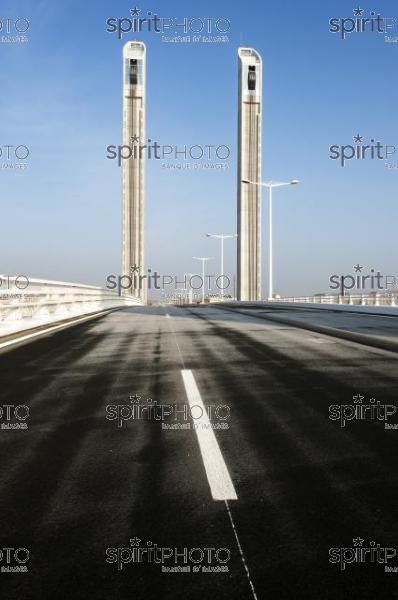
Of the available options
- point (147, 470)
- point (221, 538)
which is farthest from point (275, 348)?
point (221, 538)

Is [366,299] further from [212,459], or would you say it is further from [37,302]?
[212,459]

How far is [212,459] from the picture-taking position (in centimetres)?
354

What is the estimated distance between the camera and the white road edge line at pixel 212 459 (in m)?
2.98

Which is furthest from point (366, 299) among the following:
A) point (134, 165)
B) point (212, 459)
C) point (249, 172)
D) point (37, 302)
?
point (134, 165)

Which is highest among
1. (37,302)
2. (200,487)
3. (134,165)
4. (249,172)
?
(134,165)

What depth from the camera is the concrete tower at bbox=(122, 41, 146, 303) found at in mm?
140250

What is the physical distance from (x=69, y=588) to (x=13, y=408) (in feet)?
10.4

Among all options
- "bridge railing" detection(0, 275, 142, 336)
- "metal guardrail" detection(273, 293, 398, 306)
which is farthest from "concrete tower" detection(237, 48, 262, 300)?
"bridge railing" detection(0, 275, 142, 336)

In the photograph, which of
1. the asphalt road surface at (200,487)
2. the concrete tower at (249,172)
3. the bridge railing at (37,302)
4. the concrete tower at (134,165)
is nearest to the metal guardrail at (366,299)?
A: the bridge railing at (37,302)

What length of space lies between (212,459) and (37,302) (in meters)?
12.2

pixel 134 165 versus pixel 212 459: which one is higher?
pixel 134 165

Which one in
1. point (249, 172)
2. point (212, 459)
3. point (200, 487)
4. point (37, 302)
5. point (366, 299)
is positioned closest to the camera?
point (200, 487)

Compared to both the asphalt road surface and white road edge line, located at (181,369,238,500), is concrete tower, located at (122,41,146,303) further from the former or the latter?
white road edge line, located at (181,369,238,500)

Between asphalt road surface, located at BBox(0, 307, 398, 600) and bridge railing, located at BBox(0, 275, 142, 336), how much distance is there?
19.8 ft
